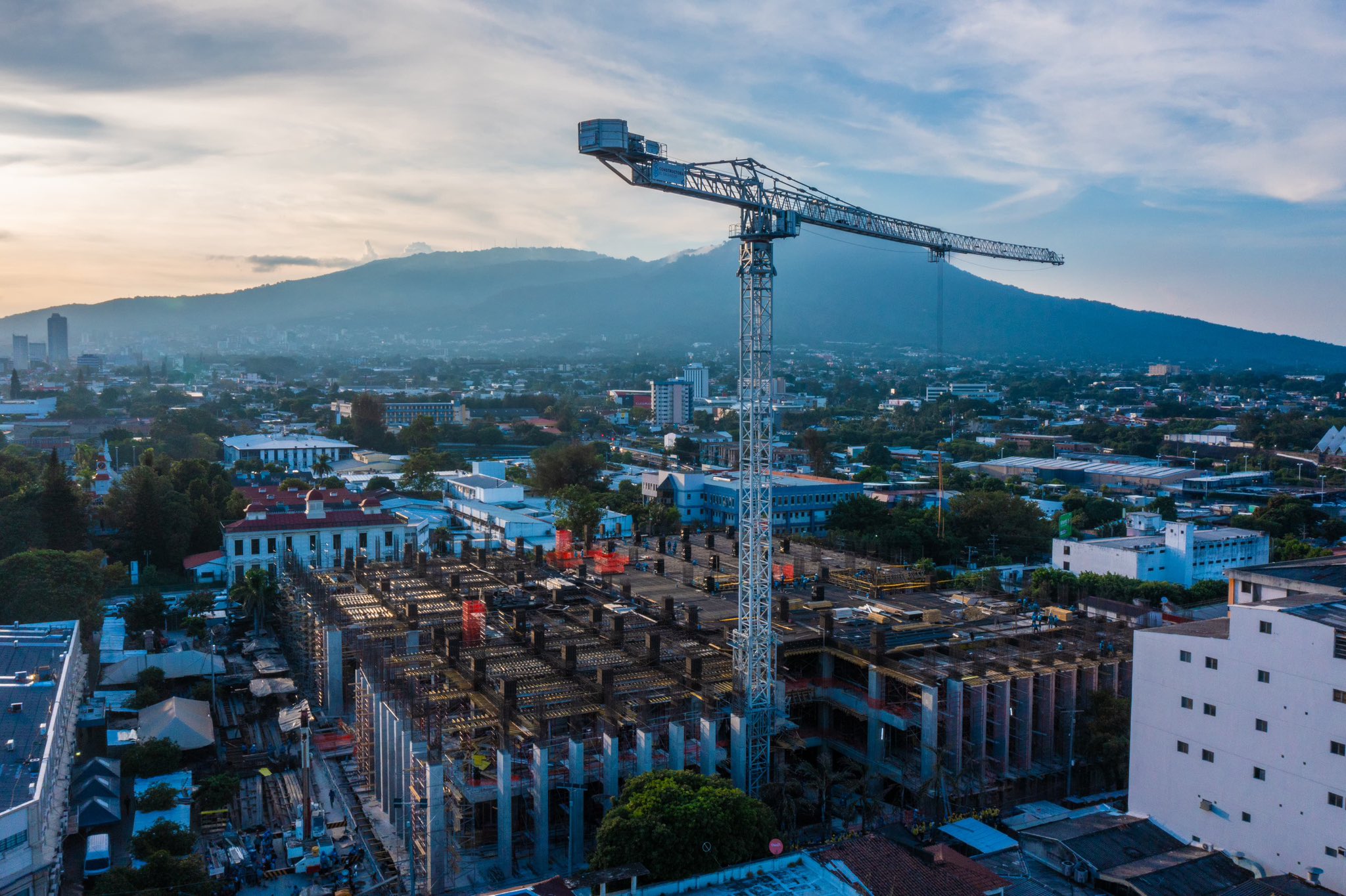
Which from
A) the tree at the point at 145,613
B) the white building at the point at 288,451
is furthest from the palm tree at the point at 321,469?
the tree at the point at 145,613

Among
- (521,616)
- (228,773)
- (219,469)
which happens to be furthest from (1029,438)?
(228,773)

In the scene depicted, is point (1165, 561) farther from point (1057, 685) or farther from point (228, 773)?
point (228, 773)

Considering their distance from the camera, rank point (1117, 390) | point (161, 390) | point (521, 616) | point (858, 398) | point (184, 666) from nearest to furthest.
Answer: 1. point (521, 616)
2. point (184, 666)
3. point (161, 390)
4. point (858, 398)
5. point (1117, 390)

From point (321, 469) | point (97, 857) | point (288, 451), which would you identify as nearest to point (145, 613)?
point (97, 857)

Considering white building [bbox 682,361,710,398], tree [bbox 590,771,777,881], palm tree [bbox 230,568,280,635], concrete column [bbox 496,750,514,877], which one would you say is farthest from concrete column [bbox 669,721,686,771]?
white building [bbox 682,361,710,398]

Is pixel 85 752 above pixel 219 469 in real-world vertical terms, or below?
below
